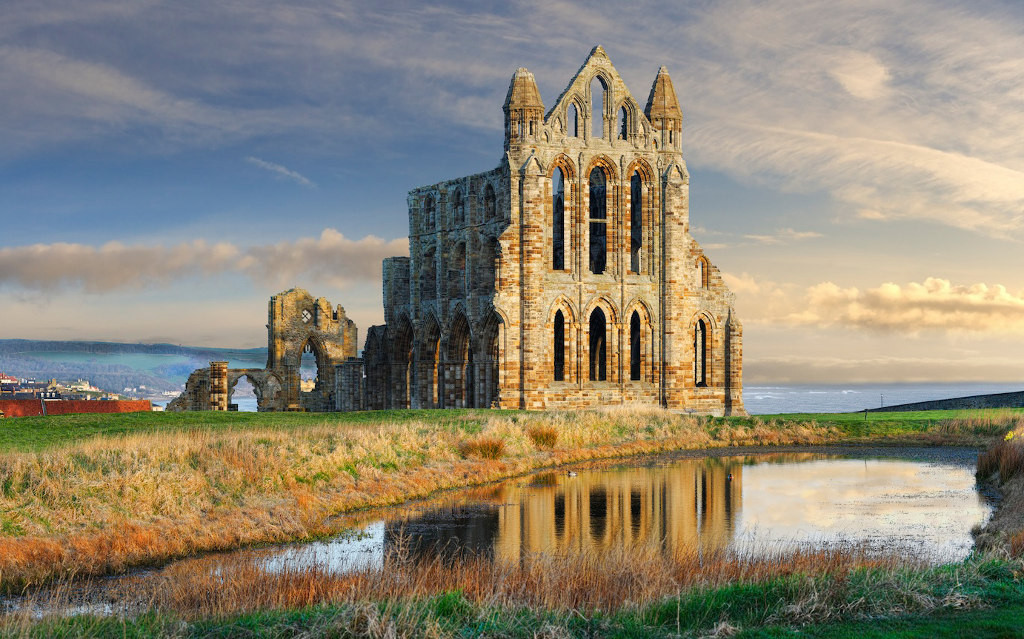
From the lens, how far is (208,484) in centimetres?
1966

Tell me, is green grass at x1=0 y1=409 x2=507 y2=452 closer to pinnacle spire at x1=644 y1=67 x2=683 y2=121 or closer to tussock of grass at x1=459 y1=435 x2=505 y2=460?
tussock of grass at x1=459 y1=435 x2=505 y2=460

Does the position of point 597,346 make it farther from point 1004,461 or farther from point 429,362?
point 1004,461

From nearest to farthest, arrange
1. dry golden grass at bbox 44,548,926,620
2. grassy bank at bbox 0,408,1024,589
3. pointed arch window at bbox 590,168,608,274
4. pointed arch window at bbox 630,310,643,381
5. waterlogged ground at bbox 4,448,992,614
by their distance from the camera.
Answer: dry golden grass at bbox 44,548,926,620 < waterlogged ground at bbox 4,448,992,614 < grassy bank at bbox 0,408,1024,589 < pointed arch window at bbox 630,310,643,381 < pointed arch window at bbox 590,168,608,274

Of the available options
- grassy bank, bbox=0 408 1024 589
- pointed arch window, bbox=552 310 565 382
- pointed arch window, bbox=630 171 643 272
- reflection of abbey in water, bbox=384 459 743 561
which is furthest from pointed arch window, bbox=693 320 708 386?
reflection of abbey in water, bbox=384 459 743 561

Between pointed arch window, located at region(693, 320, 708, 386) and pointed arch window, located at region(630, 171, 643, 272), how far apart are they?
526 cm

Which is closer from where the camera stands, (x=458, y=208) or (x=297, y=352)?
(x=458, y=208)

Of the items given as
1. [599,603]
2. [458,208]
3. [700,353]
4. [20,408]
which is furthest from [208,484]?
[700,353]

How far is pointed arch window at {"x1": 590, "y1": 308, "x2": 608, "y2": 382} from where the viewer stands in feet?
172

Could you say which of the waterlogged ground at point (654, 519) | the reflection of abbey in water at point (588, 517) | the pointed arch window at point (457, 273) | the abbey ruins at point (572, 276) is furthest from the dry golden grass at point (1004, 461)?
the pointed arch window at point (457, 273)

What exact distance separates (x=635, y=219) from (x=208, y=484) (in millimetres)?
35323

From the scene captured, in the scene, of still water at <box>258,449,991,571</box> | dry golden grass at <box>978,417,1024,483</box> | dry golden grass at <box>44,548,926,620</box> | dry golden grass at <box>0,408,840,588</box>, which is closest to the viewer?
dry golden grass at <box>44,548,926,620</box>

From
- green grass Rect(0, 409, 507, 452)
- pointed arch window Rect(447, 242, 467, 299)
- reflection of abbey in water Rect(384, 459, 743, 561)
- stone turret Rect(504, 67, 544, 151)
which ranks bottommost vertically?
reflection of abbey in water Rect(384, 459, 743, 561)

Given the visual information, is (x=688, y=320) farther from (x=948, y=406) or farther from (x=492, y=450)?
(x=492, y=450)

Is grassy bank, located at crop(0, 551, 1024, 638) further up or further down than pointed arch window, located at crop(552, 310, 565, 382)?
further down
